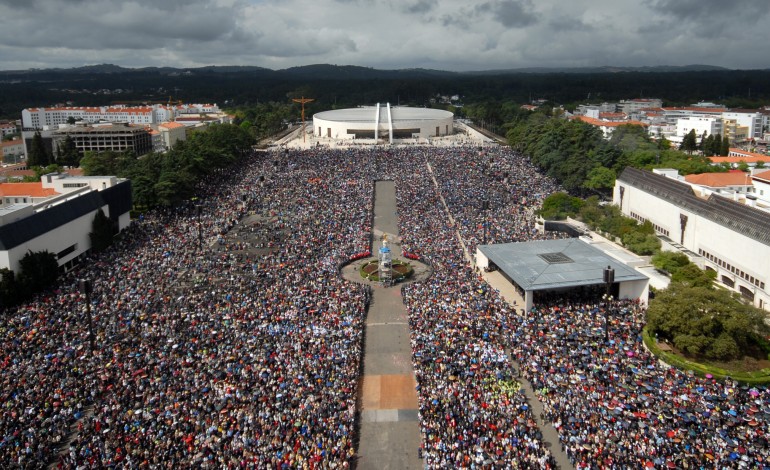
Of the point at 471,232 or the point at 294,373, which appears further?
the point at 471,232

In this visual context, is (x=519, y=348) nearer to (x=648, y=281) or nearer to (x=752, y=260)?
(x=648, y=281)

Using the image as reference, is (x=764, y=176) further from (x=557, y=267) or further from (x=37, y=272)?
(x=37, y=272)

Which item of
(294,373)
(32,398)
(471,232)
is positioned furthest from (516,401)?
(471,232)

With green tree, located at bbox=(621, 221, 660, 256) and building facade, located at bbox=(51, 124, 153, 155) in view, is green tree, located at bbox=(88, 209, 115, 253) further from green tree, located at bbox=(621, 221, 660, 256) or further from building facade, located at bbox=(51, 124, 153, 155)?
building facade, located at bbox=(51, 124, 153, 155)

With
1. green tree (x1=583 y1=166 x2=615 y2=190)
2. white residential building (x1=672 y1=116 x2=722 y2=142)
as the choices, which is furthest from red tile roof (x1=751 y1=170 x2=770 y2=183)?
white residential building (x1=672 y1=116 x2=722 y2=142)

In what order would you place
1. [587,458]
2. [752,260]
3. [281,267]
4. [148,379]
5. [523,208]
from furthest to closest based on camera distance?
[523,208], [281,267], [752,260], [148,379], [587,458]

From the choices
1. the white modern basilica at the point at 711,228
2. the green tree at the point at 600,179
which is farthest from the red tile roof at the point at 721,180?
the green tree at the point at 600,179

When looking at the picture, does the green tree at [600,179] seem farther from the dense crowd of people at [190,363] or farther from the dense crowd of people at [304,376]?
the dense crowd of people at [190,363]
